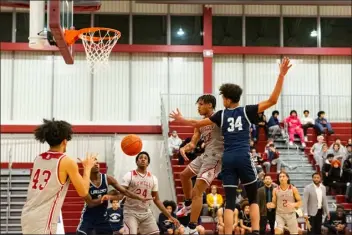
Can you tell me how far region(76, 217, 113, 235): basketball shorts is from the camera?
31.6 feet

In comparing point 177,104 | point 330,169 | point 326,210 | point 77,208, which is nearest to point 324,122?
point 330,169

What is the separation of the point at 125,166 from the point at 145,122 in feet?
8.73

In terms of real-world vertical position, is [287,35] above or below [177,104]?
above

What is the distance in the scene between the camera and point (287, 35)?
26047mm

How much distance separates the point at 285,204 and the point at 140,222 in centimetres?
578

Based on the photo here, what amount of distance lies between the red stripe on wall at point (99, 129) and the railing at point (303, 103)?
1.26m

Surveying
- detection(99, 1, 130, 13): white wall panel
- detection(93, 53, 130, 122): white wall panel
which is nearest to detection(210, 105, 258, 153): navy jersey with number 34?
detection(93, 53, 130, 122): white wall panel

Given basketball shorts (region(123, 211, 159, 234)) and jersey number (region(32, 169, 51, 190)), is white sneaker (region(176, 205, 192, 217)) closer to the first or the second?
basketball shorts (region(123, 211, 159, 234))

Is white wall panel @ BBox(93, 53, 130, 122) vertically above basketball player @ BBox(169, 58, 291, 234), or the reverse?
white wall panel @ BBox(93, 53, 130, 122)

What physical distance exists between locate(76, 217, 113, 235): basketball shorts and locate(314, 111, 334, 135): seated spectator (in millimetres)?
15008

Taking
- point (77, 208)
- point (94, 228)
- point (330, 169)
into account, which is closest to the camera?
point (94, 228)

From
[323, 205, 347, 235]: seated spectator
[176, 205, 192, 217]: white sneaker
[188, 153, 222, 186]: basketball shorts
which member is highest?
[188, 153, 222, 186]: basketball shorts

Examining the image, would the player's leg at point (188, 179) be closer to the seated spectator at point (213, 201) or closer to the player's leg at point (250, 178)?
the player's leg at point (250, 178)

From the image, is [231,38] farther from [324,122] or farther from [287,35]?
[324,122]
